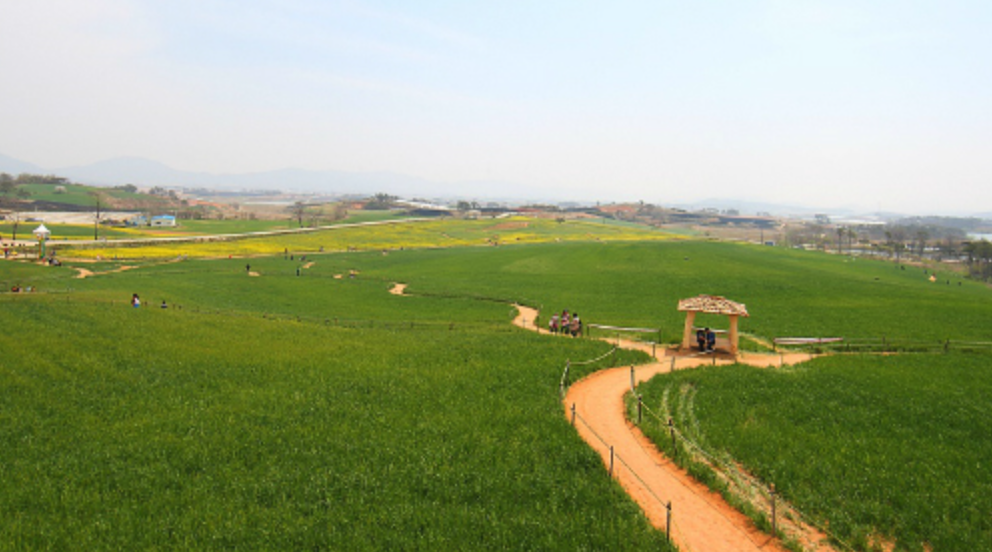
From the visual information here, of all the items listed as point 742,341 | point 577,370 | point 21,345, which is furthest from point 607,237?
point 21,345

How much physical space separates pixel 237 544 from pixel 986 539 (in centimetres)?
1779

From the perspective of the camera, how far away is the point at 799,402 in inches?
869

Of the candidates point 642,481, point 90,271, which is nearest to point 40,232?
point 90,271

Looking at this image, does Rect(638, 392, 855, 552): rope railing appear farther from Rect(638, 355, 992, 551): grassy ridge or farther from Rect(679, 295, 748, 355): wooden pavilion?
Rect(679, 295, 748, 355): wooden pavilion

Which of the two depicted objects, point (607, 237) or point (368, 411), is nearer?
point (368, 411)

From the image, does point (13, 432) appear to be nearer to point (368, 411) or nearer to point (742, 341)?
→ point (368, 411)

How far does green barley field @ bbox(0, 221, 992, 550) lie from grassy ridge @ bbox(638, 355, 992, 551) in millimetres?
82

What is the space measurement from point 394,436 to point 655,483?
840cm

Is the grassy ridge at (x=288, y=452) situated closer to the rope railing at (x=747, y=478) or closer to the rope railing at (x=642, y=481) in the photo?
the rope railing at (x=642, y=481)

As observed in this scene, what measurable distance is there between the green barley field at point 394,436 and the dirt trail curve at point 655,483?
1052 millimetres

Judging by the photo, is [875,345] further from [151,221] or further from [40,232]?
[151,221]

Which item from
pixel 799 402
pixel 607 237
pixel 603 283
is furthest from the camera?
pixel 607 237

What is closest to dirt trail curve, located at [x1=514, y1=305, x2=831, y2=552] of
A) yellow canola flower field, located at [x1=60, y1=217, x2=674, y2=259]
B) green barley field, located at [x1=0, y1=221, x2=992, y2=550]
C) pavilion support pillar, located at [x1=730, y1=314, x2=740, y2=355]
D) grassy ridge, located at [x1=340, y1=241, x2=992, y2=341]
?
green barley field, located at [x1=0, y1=221, x2=992, y2=550]

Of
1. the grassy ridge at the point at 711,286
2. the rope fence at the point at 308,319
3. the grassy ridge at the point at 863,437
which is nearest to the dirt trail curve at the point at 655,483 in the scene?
the grassy ridge at the point at 863,437
